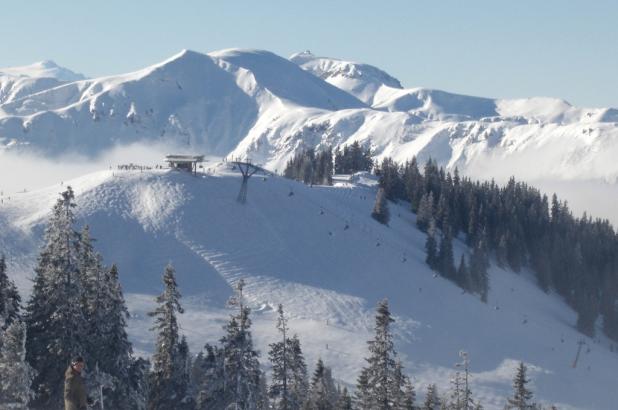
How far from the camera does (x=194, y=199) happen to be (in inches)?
4929

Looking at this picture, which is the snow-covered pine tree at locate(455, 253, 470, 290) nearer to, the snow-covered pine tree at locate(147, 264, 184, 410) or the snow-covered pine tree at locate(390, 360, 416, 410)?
the snow-covered pine tree at locate(390, 360, 416, 410)

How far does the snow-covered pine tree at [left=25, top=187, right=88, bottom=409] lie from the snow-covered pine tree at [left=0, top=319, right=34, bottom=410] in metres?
5.62

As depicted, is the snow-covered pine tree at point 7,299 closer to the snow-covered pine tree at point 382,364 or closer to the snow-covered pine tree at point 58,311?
the snow-covered pine tree at point 58,311

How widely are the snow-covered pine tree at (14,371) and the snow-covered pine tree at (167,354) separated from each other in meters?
9.52

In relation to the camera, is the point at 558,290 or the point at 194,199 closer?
the point at 194,199

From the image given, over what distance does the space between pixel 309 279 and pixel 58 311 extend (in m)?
73.8

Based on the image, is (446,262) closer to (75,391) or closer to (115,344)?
(115,344)

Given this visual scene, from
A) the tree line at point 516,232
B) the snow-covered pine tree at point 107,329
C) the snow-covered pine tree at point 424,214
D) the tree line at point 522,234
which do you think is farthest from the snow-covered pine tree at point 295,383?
the snow-covered pine tree at point 424,214

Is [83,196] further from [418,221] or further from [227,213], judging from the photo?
[418,221]

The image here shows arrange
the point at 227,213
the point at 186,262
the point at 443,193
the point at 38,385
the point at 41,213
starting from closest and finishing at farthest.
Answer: the point at 38,385
the point at 186,262
the point at 41,213
the point at 227,213
the point at 443,193

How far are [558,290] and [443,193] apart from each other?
92.7 ft

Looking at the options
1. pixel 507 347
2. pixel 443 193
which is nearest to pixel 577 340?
pixel 507 347

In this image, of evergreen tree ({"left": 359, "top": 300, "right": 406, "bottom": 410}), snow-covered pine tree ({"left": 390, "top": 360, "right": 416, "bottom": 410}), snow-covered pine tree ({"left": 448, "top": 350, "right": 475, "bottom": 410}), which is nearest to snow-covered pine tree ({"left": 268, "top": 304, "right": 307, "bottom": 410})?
evergreen tree ({"left": 359, "top": 300, "right": 406, "bottom": 410})

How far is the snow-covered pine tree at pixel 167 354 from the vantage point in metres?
40.0
